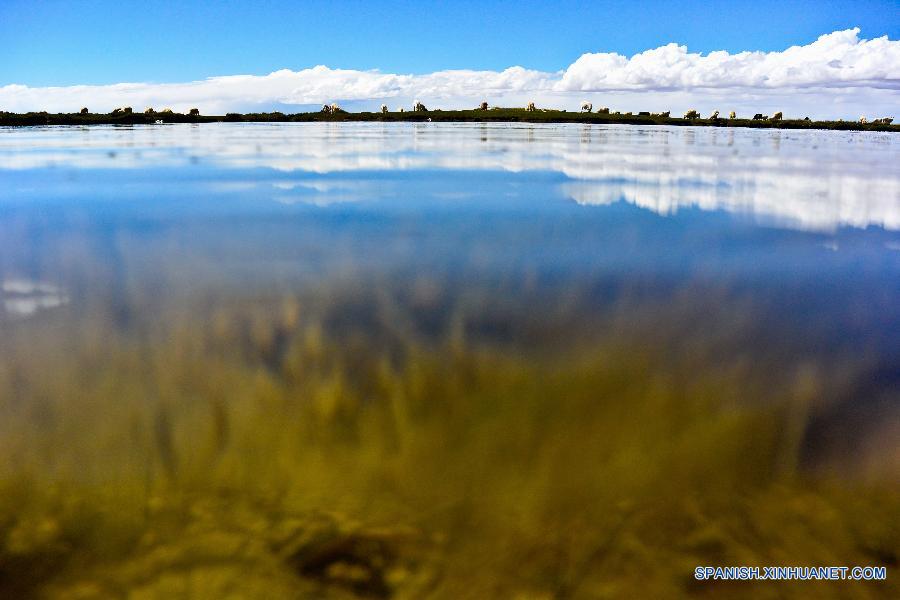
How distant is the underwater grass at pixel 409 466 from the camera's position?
4387 millimetres

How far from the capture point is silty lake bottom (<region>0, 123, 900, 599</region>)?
448 centimetres

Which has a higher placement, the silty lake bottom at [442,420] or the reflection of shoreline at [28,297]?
the reflection of shoreline at [28,297]

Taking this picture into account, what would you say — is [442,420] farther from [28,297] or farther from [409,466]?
[28,297]

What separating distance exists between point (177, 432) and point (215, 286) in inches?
196

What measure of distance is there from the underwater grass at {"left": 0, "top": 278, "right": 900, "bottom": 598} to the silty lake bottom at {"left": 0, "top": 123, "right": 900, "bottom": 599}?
0.03 meters

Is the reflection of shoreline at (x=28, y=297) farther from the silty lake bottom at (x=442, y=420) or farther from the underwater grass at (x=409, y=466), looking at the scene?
the underwater grass at (x=409, y=466)

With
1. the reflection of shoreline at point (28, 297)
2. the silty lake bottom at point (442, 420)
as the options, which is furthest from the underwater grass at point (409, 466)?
the reflection of shoreline at point (28, 297)

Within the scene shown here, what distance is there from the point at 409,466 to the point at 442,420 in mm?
822

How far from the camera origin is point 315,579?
4.27 meters

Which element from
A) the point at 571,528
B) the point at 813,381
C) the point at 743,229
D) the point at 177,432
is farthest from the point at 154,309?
the point at 743,229

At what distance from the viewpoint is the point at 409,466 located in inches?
216

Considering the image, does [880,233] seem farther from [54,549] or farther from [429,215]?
[54,549]

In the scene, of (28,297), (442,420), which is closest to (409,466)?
(442,420)

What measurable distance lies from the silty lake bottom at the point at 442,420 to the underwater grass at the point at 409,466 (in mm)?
27
